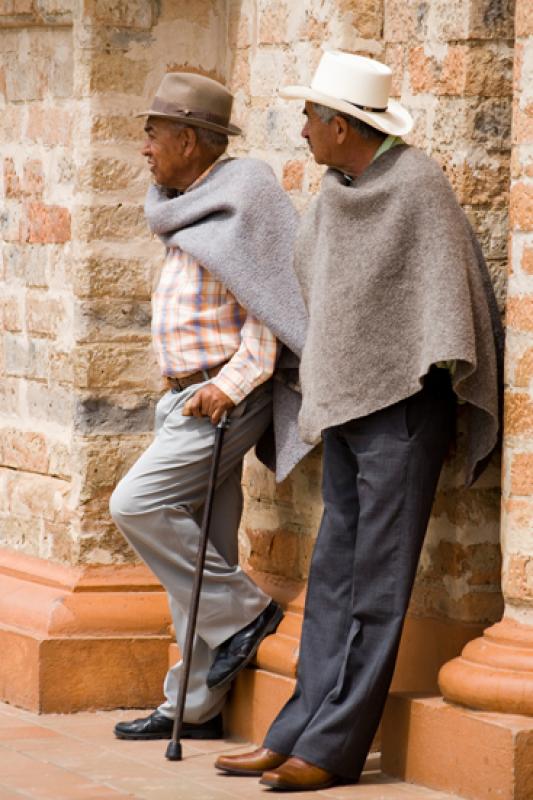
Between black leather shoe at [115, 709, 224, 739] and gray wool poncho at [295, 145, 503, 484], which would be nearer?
gray wool poncho at [295, 145, 503, 484]

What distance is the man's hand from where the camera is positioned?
6137 mm

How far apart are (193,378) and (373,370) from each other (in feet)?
3.29

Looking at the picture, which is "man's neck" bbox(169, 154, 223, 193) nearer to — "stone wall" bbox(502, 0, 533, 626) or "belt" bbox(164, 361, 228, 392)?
"belt" bbox(164, 361, 228, 392)

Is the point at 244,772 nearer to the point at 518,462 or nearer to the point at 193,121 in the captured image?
the point at 518,462

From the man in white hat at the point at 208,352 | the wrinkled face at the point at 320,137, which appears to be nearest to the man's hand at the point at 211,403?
the man in white hat at the point at 208,352

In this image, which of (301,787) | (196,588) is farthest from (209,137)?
(301,787)

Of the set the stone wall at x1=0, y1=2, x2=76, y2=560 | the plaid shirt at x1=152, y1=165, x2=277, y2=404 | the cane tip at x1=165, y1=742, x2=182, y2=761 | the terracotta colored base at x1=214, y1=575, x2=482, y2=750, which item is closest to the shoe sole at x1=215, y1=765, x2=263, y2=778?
the cane tip at x1=165, y1=742, x2=182, y2=761

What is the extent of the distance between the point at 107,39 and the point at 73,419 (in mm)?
1333

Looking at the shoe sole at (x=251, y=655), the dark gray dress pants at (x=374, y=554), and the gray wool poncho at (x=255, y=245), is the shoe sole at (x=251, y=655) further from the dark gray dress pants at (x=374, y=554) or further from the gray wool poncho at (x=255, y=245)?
the dark gray dress pants at (x=374, y=554)

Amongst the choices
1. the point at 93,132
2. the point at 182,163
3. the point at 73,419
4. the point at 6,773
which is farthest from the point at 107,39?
the point at 6,773

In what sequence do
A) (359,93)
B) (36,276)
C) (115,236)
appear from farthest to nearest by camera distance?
(36,276) < (115,236) < (359,93)

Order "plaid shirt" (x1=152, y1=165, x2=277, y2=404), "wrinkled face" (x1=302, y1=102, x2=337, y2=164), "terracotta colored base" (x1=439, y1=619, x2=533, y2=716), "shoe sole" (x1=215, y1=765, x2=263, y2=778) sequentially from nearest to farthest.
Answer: "terracotta colored base" (x1=439, y1=619, x2=533, y2=716) < "wrinkled face" (x1=302, y1=102, x2=337, y2=164) < "shoe sole" (x1=215, y1=765, x2=263, y2=778) < "plaid shirt" (x1=152, y1=165, x2=277, y2=404)

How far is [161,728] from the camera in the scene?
6.36 metres

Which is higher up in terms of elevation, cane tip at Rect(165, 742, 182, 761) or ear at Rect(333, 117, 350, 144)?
ear at Rect(333, 117, 350, 144)
